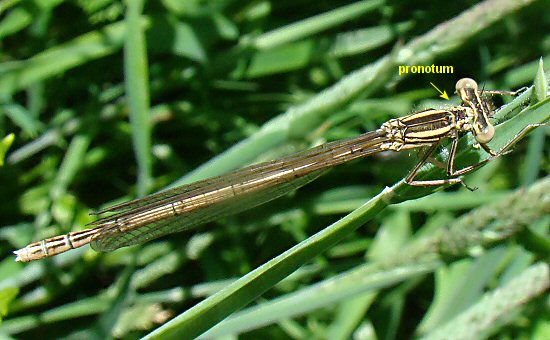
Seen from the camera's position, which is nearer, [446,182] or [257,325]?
[446,182]

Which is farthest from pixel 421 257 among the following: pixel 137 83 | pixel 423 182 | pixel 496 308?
pixel 137 83

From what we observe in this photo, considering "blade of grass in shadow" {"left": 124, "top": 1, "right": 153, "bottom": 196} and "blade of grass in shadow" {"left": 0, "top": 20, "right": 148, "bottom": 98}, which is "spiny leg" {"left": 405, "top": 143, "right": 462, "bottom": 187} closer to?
"blade of grass in shadow" {"left": 124, "top": 1, "right": 153, "bottom": 196}

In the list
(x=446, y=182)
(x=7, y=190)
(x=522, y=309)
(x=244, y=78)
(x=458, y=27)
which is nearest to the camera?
(x=446, y=182)

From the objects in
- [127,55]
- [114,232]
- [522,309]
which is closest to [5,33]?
[127,55]

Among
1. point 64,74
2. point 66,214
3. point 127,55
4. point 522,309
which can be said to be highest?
point 64,74

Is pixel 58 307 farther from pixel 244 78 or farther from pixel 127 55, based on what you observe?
pixel 244 78

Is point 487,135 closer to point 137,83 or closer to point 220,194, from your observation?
point 220,194

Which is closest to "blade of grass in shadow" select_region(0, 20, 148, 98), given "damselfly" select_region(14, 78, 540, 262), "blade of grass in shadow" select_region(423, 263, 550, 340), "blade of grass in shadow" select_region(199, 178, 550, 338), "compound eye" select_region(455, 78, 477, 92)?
"damselfly" select_region(14, 78, 540, 262)
